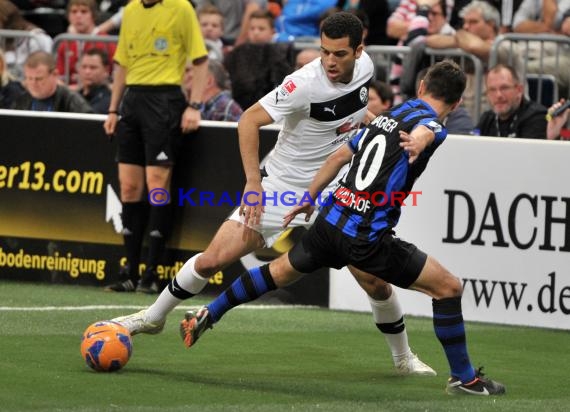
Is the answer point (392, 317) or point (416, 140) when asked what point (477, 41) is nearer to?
point (392, 317)

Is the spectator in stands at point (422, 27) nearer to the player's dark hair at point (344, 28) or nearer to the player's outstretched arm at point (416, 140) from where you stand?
the player's dark hair at point (344, 28)

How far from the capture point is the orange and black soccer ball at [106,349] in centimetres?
813

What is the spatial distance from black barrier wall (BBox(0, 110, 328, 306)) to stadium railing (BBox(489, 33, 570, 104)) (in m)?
2.88

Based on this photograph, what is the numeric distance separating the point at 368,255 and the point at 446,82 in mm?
1061

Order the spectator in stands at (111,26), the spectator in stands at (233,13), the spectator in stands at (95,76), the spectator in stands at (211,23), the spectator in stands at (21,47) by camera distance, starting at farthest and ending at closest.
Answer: the spectator in stands at (233,13)
the spectator in stands at (111,26)
the spectator in stands at (211,23)
the spectator in stands at (21,47)
the spectator in stands at (95,76)

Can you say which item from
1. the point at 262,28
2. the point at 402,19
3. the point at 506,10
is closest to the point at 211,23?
the point at 262,28

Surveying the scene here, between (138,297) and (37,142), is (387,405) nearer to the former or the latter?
(138,297)

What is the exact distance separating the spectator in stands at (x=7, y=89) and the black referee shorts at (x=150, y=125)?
2238 millimetres

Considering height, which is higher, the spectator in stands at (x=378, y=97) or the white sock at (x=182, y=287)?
the spectator in stands at (x=378, y=97)

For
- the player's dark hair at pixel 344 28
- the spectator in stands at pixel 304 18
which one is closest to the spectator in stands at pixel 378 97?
the spectator in stands at pixel 304 18

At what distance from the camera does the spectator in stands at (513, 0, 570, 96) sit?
13.1 meters

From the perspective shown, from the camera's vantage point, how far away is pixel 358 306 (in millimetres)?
11562

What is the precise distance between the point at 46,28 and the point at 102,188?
6527 millimetres

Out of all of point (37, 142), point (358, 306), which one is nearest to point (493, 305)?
point (358, 306)
